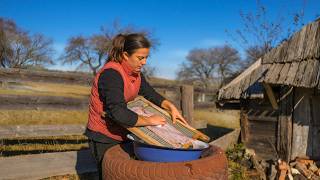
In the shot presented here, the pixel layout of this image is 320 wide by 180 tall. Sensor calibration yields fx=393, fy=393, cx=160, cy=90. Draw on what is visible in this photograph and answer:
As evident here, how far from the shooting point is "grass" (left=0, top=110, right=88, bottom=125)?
12672 millimetres

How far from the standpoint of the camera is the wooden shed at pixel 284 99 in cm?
780

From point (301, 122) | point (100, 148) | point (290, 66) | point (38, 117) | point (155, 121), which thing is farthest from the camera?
point (38, 117)

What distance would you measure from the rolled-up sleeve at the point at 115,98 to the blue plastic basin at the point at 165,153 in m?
0.21

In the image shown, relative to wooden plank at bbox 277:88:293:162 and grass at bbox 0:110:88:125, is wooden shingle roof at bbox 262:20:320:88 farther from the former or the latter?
grass at bbox 0:110:88:125

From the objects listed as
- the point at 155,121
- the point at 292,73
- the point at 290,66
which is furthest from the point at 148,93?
the point at 290,66

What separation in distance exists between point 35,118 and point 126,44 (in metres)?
11.7

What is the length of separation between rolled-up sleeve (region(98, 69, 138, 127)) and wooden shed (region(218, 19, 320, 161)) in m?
5.22

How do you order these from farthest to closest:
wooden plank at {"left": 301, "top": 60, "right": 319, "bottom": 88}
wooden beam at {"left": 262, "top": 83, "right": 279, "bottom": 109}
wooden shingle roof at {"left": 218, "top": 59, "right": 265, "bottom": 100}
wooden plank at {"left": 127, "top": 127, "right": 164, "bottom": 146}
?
wooden shingle roof at {"left": 218, "top": 59, "right": 265, "bottom": 100}, wooden beam at {"left": 262, "top": 83, "right": 279, "bottom": 109}, wooden plank at {"left": 301, "top": 60, "right": 319, "bottom": 88}, wooden plank at {"left": 127, "top": 127, "right": 164, "bottom": 146}

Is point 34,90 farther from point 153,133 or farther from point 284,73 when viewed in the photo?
point 153,133

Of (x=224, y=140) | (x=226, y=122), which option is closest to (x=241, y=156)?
(x=224, y=140)

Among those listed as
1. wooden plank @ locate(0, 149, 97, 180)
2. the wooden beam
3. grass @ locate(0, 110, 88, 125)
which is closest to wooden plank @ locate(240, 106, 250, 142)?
the wooden beam

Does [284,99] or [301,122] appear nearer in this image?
[301,122]

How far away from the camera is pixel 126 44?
3.10 meters

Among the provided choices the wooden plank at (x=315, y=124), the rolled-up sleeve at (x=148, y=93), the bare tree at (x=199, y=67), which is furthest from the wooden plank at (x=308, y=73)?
the bare tree at (x=199, y=67)
